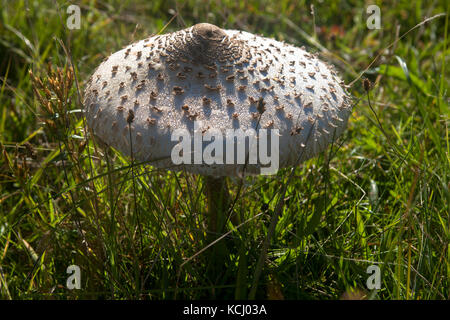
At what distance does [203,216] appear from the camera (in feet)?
7.52

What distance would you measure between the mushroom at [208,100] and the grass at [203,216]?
0.40 ft

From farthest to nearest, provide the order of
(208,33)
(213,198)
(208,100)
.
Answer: (213,198) < (208,33) < (208,100)

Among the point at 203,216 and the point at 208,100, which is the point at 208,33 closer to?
the point at 208,100

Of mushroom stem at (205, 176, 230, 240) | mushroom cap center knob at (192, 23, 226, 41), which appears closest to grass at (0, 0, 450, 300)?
mushroom stem at (205, 176, 230, 240)

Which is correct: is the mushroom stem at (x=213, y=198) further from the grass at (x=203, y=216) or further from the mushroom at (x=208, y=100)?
the mushroom at (x=208, y=100)

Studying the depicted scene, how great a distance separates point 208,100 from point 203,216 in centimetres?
76

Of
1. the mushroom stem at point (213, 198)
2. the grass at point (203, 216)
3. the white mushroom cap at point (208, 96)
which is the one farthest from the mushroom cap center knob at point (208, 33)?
the mushroom stem at point (213, 198)

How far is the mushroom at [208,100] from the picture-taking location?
1.67 m

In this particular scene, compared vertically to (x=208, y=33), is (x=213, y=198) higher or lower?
A: lower

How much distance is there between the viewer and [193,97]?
1751 millimetres

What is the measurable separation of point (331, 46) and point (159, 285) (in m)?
2.86

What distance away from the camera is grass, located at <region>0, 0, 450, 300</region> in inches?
74.9

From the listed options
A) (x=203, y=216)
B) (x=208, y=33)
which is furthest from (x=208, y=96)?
(x=203, y=216)
